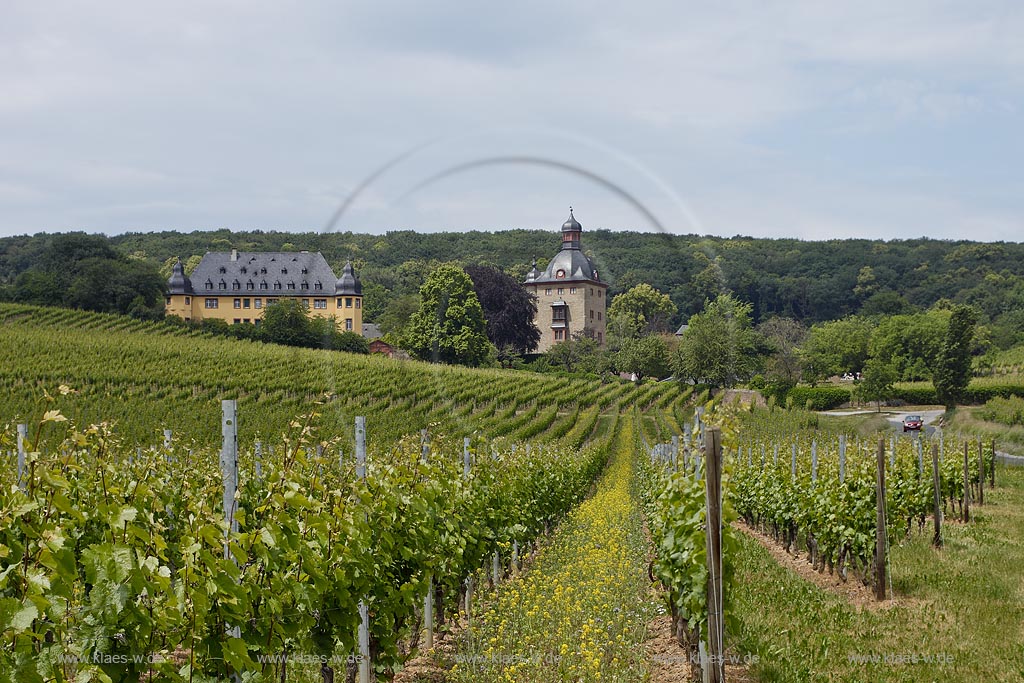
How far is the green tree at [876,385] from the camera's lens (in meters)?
68.4

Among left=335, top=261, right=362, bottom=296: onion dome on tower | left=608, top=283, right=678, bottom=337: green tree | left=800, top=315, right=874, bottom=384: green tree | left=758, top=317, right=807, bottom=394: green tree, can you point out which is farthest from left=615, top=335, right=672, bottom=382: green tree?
left=800, top=315, right=874, bottom=384: green tree

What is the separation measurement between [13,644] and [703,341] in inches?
2166

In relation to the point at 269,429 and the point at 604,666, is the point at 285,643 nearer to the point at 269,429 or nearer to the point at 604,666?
the point at 604,666

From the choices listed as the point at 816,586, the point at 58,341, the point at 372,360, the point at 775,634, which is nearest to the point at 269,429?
the point at 372,360

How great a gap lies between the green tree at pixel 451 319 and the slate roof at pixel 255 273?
44.3 meters

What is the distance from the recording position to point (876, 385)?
6844 cm

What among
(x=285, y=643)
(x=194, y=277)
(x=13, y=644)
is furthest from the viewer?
(x=194, y=277)

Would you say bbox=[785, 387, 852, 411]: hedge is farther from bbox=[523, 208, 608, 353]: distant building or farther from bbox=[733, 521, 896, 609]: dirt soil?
bbox=[733, 521, 896, 609]: dirt soil

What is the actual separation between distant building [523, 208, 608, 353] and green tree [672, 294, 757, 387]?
527 inches

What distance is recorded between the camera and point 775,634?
9.00 metres

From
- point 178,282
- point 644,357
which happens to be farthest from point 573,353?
point 178,282

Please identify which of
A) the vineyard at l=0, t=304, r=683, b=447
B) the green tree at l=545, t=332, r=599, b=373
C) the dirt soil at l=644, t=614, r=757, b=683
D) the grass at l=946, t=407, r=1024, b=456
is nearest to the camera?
the dirt soil at l=644, t=614, r=757, b=683

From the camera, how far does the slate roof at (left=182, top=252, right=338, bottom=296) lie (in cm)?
7931

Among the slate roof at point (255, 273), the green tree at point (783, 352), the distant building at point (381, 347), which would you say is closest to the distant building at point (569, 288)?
the distant building at point (381, 347)
